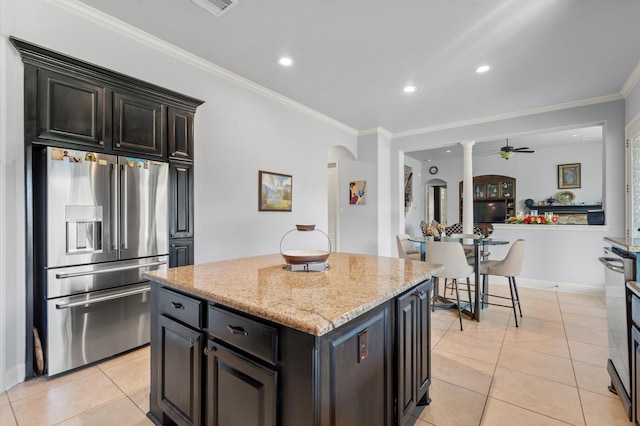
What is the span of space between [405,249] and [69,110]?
3.86 m

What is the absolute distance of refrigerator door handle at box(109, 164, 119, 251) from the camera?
92.8 inches

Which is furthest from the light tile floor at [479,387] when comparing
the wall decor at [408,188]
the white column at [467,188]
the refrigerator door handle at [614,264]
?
the wall decor at [408,188]

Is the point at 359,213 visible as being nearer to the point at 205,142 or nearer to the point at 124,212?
the point at 205,142

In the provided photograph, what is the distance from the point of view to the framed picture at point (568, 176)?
25.1 feet

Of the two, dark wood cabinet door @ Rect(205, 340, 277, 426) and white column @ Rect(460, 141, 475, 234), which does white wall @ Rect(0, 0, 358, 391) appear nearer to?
dark wood cabinet door @ Rect(205, 340, 277, 426)

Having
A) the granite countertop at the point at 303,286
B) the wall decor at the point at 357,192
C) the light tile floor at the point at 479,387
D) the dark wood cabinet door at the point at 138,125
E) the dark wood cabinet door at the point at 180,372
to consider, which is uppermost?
the dark wood cabinet door at the point at 138,125

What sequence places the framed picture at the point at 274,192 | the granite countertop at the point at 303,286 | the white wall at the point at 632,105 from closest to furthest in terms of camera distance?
1. the granite countertop at the point at 303,286
2. the white wall at the point at 632,105
3. the framed picture at the point at 274,192

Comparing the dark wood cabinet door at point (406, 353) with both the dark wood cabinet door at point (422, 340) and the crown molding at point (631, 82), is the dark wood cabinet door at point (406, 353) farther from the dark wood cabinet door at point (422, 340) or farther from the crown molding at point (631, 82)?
the crown molding at point (631, 82)

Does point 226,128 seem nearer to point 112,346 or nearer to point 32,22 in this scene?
point 32,22

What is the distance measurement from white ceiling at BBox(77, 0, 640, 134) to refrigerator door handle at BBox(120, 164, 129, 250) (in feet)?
4.30

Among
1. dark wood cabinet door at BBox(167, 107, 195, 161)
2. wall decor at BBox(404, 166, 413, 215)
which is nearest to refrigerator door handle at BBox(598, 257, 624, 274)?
dark wood cabinet door at BBox(167, 107, 195, 161)

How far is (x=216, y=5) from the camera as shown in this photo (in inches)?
90.1

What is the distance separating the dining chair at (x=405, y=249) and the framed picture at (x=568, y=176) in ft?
20.3

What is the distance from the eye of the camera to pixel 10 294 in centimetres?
203
